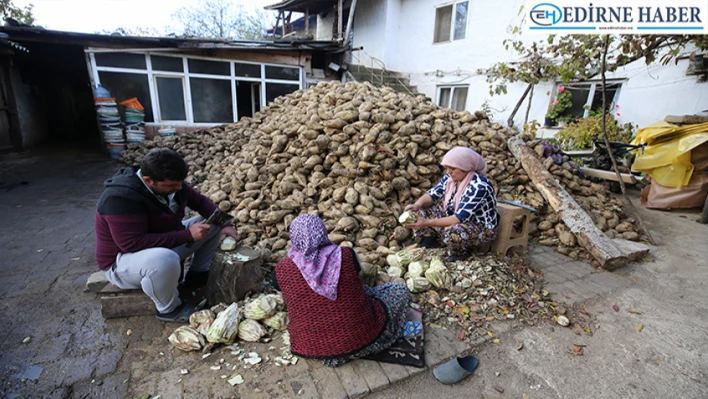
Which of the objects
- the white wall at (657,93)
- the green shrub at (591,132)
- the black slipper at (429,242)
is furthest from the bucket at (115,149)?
the white wall at (657,93)

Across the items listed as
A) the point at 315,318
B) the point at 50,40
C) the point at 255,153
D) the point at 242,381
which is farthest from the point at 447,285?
the point at 50,40

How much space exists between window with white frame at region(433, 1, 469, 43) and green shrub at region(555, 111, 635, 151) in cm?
444

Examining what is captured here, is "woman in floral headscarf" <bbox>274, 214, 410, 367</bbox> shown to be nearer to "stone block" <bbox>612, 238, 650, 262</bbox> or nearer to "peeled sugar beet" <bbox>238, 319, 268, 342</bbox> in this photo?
"peeled sugar beet" <bbox>238, 319, 268, 342</bbox>

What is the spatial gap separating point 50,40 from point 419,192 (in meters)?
9.03

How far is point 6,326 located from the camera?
7.52 ft

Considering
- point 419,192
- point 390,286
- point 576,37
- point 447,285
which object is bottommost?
point 447,285

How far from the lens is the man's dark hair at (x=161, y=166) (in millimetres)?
2039

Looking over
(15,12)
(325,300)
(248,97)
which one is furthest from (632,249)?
(15,12)

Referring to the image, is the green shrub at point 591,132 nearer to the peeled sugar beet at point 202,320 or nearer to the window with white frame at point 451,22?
the window with white frame at point 451,22

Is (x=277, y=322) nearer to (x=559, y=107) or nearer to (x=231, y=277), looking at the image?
(x=231, y=277)

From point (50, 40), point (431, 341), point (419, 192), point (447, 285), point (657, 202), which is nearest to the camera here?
point (431, 341)

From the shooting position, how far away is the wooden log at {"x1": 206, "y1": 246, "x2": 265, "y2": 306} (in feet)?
7.95

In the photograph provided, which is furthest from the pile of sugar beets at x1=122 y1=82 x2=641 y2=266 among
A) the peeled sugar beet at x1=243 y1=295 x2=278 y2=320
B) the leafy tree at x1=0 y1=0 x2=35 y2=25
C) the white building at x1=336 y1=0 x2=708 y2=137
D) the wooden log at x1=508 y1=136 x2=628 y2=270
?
the leafy tree at x1=0 y1=0 x2=35 y2=25

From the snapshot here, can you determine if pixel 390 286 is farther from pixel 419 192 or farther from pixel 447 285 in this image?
pixel 419 192
